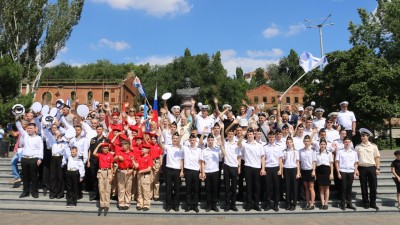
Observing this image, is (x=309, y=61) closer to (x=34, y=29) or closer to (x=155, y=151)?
(x=155, y=151)

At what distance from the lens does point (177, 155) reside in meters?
8.17

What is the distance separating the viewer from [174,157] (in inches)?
321

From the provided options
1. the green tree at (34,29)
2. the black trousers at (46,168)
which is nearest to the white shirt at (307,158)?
the black trousers at (46,168)

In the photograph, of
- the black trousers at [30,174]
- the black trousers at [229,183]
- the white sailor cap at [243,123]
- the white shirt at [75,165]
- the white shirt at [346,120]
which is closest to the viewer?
the black trousers at [229,183]

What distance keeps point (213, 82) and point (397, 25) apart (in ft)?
70.7

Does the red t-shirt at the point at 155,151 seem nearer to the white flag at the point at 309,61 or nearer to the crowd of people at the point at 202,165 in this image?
the crowd of people at the point at 202,165

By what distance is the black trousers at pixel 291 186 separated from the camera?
8.16 metres

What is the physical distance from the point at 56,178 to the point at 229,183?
4615mm

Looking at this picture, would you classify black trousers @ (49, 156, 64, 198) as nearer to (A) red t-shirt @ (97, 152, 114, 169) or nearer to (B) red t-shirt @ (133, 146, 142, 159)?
(A) red t-shirt @ (97, 152, 114, 169)

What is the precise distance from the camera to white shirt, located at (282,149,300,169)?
27.0 feet

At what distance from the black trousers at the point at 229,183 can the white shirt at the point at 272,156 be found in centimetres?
84

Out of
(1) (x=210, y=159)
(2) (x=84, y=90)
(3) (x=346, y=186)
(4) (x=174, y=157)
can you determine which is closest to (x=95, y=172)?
(4) (x=174, y=157)

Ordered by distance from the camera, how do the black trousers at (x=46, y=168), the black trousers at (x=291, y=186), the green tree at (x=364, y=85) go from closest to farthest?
the black trousers at (x=291, y=186), the black trousers at (x=46, y=168), the green tree at (x=364, y=85)

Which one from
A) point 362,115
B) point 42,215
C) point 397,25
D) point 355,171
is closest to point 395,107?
point 362,115
